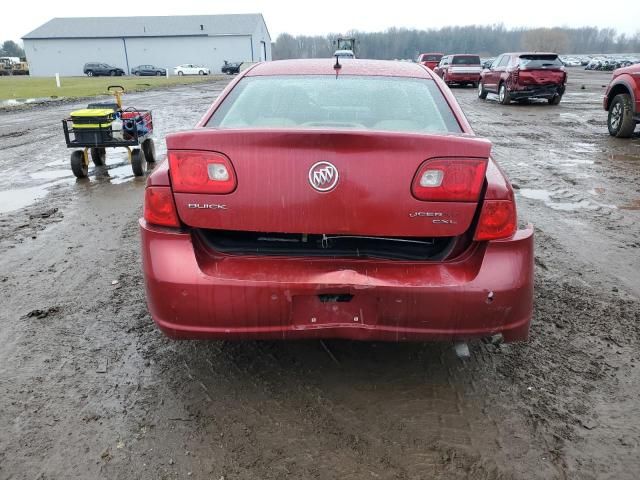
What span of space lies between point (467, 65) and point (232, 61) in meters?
50.5

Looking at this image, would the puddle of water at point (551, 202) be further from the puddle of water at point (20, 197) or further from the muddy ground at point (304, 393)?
the puddle of water at point (20, 197)

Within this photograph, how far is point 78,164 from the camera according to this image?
7.53 metres

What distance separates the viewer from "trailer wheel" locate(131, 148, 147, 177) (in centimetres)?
775

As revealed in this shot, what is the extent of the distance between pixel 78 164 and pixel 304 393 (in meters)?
6.24

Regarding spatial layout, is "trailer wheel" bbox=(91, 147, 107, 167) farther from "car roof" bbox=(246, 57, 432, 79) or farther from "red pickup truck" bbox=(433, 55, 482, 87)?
"red pickup truck" bbox=(433, 55, 482, 87)

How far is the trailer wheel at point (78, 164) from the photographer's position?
7.51 metres

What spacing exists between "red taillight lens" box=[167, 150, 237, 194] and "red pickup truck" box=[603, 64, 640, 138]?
10264mm

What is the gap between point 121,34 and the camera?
74000mm

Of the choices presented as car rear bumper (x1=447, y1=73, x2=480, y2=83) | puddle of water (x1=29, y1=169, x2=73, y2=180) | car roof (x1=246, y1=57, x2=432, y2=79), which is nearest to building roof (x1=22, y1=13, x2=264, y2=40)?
car rear bumper (x1=447, y1=73, x2=480, y2=83)

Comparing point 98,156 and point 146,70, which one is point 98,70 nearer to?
point 146,70

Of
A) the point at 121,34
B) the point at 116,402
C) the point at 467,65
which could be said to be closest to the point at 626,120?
the point at 116,402

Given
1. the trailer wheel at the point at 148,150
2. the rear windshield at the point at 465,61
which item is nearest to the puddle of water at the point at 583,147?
the trailer wheel at the point at 148,150

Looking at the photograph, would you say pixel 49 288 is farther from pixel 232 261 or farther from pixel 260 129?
pixel 260 129

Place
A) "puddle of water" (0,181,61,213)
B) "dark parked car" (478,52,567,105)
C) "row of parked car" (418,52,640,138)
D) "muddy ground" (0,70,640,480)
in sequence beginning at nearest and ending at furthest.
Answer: "muddy ground" (0,70,640,480)
"puddle of water" (0,181,61,213)
"row of parked car" (418,52,640,138)
"dark parked car" (478,52,567,105)
